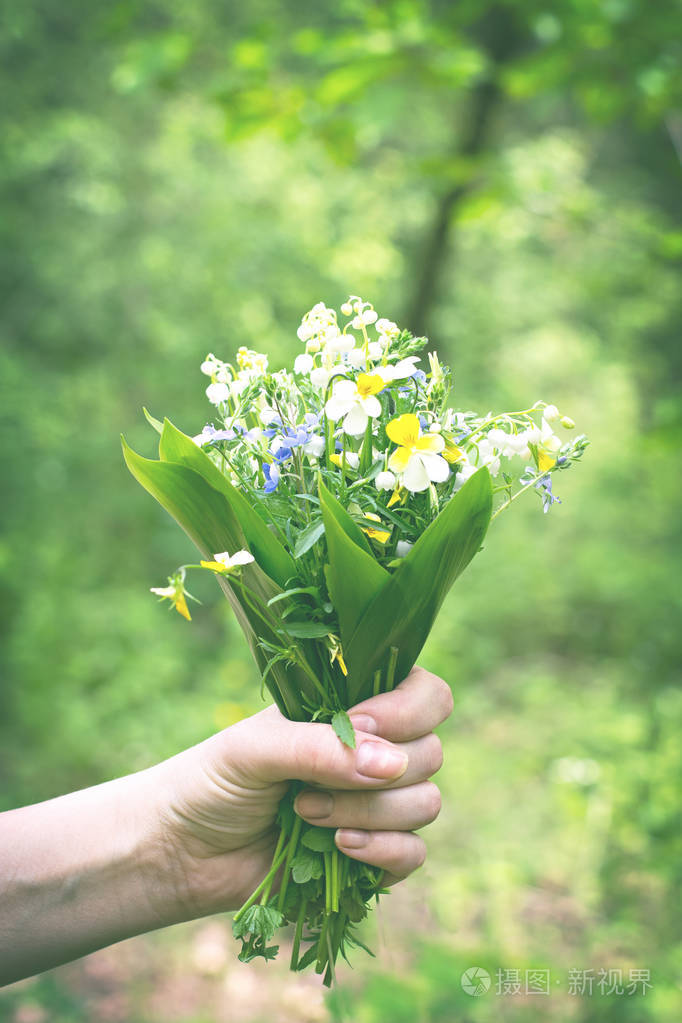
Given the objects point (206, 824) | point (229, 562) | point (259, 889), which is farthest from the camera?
point (206, 824)

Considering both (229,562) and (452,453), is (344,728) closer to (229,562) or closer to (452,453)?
(229,562)

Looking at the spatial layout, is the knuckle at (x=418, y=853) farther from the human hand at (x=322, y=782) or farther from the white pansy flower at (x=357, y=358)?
the white pansy flower at (x=357, y=358)

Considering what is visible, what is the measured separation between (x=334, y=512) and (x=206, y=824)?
1.90ft

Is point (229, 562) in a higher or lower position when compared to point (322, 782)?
higher

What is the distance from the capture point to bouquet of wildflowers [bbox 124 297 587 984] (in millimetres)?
986

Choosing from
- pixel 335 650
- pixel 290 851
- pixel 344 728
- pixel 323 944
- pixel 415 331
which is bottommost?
pixel 323 944

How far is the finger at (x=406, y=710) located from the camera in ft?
3.60

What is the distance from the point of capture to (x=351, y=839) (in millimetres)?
1101

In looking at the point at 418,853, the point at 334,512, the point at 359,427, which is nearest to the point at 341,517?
the point at 334,512

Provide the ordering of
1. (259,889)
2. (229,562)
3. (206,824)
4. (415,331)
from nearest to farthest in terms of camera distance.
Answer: (229,562)
(259,889)
(206,824)
(415,331)

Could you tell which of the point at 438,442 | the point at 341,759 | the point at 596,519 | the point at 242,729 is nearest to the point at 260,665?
the point at 242,729

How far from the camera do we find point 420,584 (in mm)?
1031

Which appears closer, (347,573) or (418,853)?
(347,573)

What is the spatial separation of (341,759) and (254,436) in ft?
1.57
